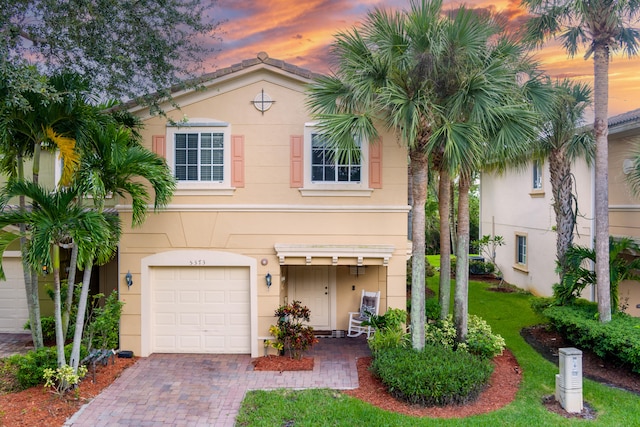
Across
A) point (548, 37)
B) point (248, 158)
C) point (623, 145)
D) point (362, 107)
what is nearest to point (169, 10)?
point (248, 158)

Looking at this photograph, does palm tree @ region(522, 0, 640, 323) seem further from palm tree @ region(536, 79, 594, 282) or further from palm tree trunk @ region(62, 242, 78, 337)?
palm tree trunk @ region(62, 242, 78, 337)

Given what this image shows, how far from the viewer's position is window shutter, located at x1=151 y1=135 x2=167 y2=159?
33.5ft

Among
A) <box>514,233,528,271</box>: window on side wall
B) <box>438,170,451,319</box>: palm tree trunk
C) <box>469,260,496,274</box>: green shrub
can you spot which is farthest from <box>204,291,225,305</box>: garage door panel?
<box>469,260,496,274</box>: green shrub

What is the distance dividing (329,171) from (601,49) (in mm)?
7000

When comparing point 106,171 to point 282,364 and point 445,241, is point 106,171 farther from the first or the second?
point 445,241

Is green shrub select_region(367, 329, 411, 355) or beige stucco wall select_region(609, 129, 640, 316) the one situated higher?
beige stucco wall select_region(609, 129, 640, 316)

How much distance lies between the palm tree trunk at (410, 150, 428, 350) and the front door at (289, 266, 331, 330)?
12.4ft

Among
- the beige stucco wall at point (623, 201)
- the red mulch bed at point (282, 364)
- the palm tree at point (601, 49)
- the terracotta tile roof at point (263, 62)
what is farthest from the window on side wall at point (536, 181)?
the red mulch bed at point (282, 364)

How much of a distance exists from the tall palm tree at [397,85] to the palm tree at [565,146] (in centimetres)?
546

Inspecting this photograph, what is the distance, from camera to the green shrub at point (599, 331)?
842 centimetres

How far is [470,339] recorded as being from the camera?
9.52m

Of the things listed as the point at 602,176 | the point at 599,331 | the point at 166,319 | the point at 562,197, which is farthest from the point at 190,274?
the point at 562,197

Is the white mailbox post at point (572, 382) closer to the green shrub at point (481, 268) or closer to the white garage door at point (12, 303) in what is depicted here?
the white garage door at point (12, 303)

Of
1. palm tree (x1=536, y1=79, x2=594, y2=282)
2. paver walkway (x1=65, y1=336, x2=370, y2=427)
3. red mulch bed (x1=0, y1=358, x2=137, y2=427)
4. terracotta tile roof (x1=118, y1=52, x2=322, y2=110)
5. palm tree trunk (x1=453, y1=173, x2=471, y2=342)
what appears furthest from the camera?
palm tree (x1=536, y1=79, x2=594, y2=282)
